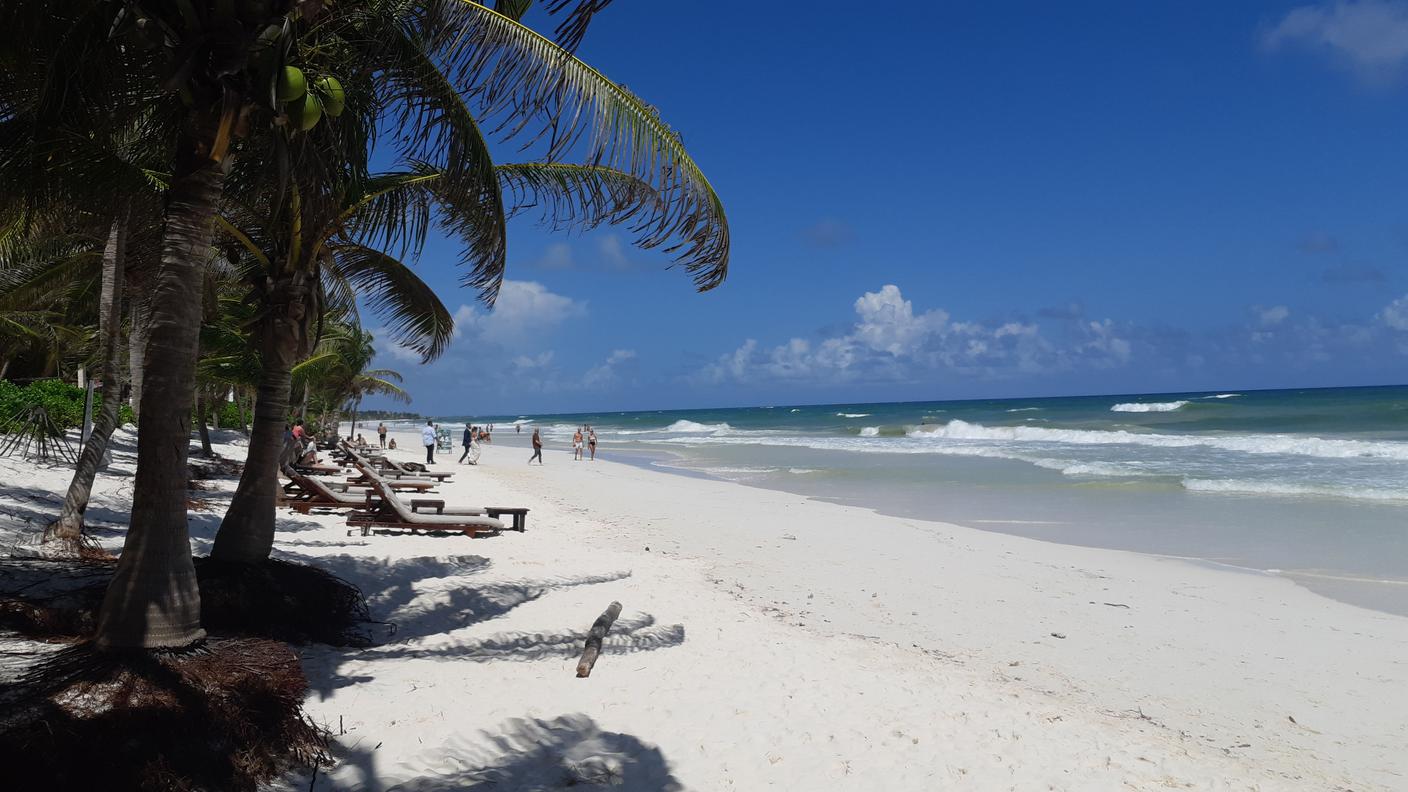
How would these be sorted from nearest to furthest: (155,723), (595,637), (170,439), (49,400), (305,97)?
1. (155,723)
2. (305,97)
3. (170,439)
4. (595,637)
5. (49,400)

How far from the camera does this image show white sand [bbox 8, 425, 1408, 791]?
401 cm

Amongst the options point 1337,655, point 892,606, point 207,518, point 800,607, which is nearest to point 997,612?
point 892,606

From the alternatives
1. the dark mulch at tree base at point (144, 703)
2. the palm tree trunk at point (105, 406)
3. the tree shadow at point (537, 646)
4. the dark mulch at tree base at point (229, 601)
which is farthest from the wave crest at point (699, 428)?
the dark mulch at tree base at point (144, 703)

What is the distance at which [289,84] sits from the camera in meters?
3.67

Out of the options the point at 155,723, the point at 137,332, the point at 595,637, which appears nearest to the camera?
the point at 155,723

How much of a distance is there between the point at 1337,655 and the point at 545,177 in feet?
24.4

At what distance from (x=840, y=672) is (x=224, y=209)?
229 inches

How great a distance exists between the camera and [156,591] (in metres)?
3.89

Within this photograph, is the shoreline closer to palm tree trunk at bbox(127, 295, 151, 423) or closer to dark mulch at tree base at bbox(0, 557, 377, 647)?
dark mulch at tree base at bbox(0, 557, 377, 647)

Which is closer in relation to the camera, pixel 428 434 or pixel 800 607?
pixel 800 607

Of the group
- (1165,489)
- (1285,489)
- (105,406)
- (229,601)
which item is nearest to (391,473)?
(105,406)

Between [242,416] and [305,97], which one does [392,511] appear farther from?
[242,416]

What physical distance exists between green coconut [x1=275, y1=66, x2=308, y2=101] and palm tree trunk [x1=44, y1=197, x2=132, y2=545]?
3.05 meters

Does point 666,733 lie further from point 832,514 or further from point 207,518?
point 832,514
